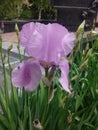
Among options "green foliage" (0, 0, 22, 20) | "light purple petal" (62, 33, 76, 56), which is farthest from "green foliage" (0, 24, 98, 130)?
"green foliage" (0, 0, 22, 20)

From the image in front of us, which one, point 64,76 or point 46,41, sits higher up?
point 46,41

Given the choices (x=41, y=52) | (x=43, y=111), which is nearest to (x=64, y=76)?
(x=41, y=52)

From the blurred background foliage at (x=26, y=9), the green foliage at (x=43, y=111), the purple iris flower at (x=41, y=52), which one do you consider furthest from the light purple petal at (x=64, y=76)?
the blurred background foliage at (x=26, y=9)

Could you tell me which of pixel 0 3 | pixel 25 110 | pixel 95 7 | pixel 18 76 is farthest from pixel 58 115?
pixel 0 3

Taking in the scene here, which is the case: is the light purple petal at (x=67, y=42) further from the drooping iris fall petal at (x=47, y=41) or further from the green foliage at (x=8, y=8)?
the green foliage at (x=8, y=8)

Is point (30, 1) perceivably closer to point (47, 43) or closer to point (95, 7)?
point (95, 7)

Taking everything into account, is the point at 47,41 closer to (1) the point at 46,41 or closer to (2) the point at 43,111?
(1) the point at 46,41

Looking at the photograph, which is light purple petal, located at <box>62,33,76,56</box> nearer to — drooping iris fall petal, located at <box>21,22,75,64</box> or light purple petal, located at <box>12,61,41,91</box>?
drooping iris fall petal, located at <box>21,22,75,64</box>
